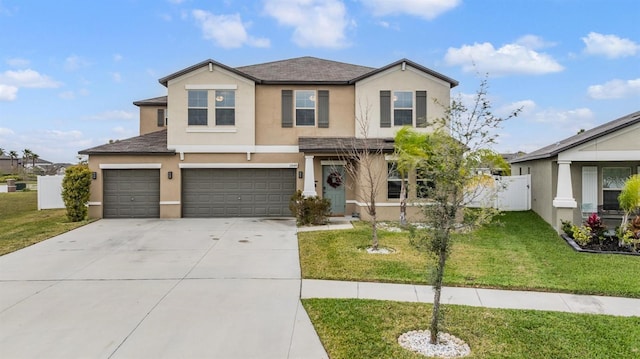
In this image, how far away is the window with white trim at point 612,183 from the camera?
1343cm

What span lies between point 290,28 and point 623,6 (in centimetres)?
1382

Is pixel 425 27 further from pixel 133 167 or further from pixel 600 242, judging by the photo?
pixel 133 167

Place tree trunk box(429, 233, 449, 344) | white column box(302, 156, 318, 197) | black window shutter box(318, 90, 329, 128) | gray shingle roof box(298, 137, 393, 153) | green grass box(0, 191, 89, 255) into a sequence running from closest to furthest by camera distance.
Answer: tree trunk box(429, 233, 449, 344) < green grass box(0, 191, 89, 255) < gray shingle roof box(298, 137, 393, 153) < white column box(302, 156, 318, 197) < black window shutter box(318, 90, 329, 128)

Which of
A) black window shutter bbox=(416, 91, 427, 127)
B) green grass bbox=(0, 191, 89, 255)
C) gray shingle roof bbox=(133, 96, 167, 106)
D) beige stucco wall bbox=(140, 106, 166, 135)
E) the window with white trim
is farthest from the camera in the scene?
beige stucco wall bbox=(140, 106, 166, 135)

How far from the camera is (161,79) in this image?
15.7 m

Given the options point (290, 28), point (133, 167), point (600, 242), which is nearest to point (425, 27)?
point (290, 28)

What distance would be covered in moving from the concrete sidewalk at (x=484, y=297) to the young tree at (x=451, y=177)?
159 centimetres

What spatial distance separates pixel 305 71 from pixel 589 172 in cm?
1161

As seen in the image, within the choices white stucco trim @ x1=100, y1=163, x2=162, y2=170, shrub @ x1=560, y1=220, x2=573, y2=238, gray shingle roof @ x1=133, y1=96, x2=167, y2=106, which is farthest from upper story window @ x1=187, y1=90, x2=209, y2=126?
shrub @ x1=560, y1=220, x2=573, y2=238

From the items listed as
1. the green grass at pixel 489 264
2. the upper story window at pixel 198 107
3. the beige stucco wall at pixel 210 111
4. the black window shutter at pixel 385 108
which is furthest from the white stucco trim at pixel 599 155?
the upper story window at pixel 198 107

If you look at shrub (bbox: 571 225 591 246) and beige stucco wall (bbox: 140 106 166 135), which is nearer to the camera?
shrub (bbox: 571 225 591 246)

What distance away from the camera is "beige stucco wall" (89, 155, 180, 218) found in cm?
1584

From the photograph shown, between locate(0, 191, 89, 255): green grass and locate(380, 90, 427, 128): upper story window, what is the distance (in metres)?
12.4

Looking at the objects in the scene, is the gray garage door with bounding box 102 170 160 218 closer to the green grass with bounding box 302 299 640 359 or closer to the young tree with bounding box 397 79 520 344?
the green grass with bounding box 302 299 640 359
